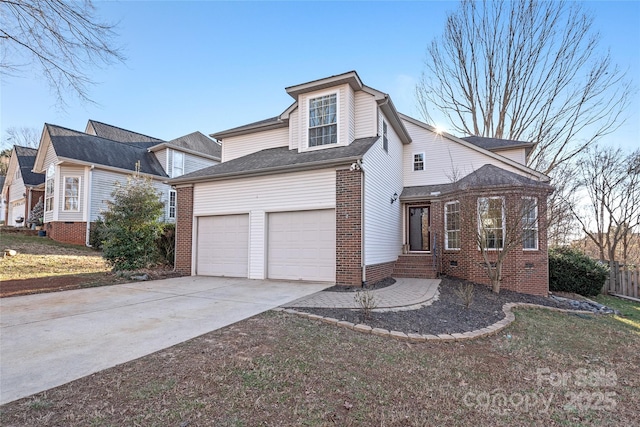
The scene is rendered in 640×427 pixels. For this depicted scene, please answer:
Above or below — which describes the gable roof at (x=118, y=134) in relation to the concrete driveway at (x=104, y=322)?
above

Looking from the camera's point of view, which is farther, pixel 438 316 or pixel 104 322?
Result: pixel 438 316

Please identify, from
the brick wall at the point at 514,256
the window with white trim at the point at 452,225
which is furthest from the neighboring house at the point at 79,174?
the brick wall at the point at 514,256

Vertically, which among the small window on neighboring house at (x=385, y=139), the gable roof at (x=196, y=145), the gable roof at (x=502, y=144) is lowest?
the small window on neighboring house at (x=385, y=139)

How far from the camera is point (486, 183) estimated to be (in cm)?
997

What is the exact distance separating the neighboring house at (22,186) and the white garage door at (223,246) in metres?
17.1

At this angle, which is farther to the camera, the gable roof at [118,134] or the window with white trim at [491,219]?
the gable roof at [118,134]

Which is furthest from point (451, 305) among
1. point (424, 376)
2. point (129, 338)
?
point (129, 338)

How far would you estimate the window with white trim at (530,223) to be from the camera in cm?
892

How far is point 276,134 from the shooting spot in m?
12.9

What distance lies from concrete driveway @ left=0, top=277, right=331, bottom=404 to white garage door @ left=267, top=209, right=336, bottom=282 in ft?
2.42

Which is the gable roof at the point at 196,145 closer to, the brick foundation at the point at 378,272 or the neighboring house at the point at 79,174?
the neighboring house at the point at 79,174

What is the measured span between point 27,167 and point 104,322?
24.5m

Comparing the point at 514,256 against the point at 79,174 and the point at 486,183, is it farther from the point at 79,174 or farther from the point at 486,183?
the point at 79,174

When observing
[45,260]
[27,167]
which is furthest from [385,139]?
[27,167]
